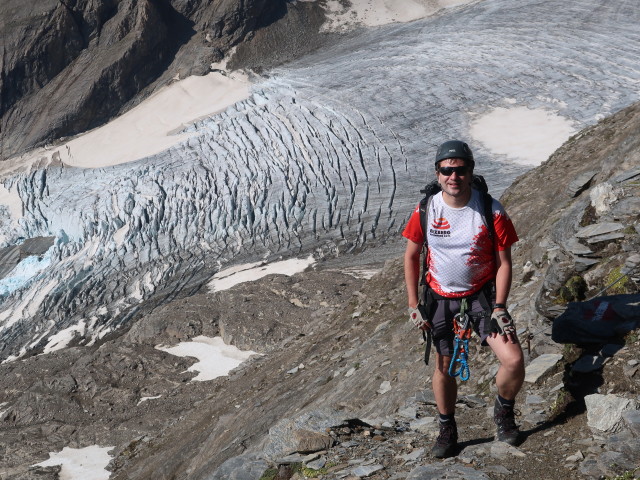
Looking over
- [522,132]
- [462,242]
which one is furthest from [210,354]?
[522,132]

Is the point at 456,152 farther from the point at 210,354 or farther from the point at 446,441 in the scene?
the point at 210,354

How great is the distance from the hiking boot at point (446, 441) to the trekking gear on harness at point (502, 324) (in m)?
0.87

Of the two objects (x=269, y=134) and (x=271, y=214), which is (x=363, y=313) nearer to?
(x=271, y=214)

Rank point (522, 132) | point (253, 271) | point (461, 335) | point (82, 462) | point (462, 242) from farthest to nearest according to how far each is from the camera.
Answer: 1. point (522, 132)
2. point (253, 271)
3. point (82, 462)
4. point (461, 335)
5. point (462, 242)

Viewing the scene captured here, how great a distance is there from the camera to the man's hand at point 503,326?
18.1 ft

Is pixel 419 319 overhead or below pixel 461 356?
overhead

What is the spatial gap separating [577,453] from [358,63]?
4729 cm

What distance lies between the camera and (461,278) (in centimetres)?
582

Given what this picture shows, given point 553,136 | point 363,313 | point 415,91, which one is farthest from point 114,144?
point 363,313

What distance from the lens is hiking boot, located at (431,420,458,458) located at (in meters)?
5.90

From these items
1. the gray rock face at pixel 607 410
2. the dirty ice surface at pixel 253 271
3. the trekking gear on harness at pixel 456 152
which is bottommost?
the dirty ice surface at pixel 253 271

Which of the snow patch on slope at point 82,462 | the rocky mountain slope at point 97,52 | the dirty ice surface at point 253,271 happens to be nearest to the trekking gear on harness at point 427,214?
the snow patch on slope at point 82,462

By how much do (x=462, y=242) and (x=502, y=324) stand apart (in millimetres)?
662

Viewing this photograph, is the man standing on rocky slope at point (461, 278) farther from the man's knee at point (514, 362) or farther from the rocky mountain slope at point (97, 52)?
the rocky mountain slope at point (97, 52)
